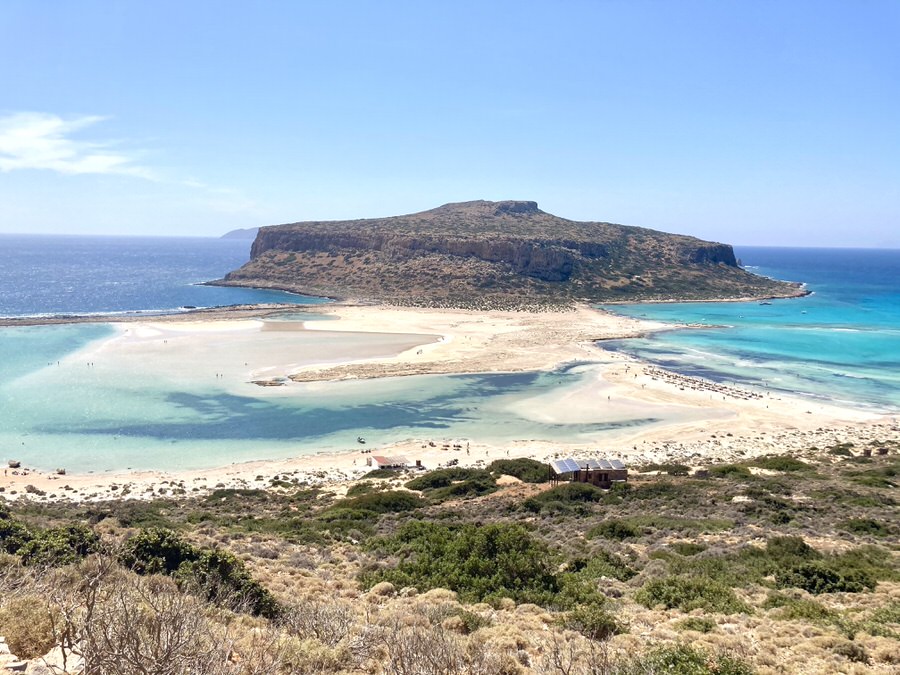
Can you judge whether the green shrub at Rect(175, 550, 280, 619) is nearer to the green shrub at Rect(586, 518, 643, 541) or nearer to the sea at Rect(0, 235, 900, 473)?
the green shrub at Rect(586, 518, 643, 541)

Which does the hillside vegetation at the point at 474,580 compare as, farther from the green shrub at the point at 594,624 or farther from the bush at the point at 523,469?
the bush at the point at 523,469

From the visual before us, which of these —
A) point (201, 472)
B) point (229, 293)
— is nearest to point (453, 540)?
point (201, 472)

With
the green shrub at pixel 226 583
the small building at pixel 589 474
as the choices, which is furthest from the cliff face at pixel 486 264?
the green shrub at pixel 226 583

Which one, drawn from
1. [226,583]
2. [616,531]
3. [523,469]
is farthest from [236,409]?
[226,583]

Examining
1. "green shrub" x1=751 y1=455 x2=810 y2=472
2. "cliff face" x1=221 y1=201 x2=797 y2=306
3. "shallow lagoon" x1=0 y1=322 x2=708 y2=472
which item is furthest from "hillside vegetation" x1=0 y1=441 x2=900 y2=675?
"cliff face" x1=221 y1=201 x2=797 y2=306

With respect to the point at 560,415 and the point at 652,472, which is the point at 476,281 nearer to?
the point at 560,415

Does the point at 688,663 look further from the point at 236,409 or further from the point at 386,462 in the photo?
the point at 236,409
